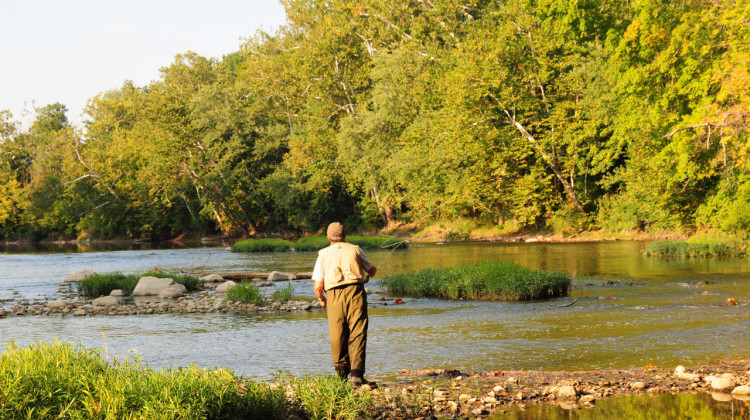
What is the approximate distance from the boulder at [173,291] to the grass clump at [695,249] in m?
20.3

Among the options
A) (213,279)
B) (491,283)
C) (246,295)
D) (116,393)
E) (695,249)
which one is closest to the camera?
(116,393)

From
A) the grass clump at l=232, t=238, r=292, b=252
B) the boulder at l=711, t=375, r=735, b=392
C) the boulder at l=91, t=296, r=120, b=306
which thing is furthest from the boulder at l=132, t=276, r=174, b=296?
the grass clump at l=232, t=238, r=292, b=252

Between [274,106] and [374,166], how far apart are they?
20036 mm

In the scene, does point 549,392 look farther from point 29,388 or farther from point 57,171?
point 57,171

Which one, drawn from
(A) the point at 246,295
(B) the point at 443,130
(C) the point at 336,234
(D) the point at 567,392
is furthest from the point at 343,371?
Result: (B) the point at 443,130

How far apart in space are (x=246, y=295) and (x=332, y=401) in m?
13.2

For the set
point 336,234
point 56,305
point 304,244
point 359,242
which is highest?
point 336,234

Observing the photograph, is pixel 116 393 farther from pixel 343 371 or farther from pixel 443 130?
pixel 443 130

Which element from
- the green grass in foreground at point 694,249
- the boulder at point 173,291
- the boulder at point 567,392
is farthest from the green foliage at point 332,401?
the green grass in foreground at point 694,249

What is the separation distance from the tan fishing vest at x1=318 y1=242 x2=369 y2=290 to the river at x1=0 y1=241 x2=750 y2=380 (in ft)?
7.28

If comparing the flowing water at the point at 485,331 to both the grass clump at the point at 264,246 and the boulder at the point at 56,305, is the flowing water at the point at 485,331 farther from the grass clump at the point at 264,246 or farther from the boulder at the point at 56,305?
the grass clump at the point at 264,246

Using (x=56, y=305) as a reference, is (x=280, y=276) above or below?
above

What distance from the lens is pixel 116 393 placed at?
6781 millimetres

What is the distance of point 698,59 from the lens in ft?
103
